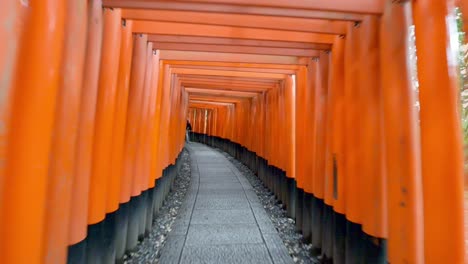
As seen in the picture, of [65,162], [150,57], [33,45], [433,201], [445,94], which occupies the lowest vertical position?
[433,201]

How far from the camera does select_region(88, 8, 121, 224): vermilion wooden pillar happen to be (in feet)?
6.53

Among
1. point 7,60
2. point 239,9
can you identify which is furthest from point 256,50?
point 7,60

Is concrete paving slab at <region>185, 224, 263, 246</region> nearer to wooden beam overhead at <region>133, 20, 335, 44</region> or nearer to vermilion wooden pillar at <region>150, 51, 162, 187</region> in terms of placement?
vermilion wooden pillar at <region>150, 51, 162, 187</region>

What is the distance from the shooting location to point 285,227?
155 inches

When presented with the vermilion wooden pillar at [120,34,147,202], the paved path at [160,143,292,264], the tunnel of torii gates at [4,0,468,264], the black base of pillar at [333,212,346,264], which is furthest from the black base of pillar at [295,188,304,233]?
the vermilion wooden pillar at [120,34,147,202]

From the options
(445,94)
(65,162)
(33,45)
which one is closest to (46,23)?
(33,45)

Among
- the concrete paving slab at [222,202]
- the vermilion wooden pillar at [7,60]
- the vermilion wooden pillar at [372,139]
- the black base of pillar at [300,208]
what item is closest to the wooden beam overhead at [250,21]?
the vermilion wooden pillar at [372,139]

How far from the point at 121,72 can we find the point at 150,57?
0.82 m

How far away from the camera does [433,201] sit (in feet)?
4.48

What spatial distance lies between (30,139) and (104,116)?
0.94 meters

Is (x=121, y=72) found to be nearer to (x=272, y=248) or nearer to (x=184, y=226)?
(x=184, y=226)

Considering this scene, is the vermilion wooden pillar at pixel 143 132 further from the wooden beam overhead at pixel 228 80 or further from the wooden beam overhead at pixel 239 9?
the wooden beam overhead at pixel 228 80

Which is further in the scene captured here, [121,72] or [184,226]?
[184,226]

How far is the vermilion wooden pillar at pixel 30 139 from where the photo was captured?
Result: 1.07 meters
